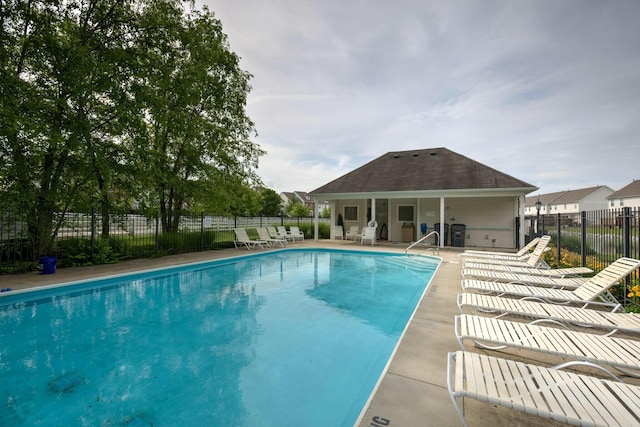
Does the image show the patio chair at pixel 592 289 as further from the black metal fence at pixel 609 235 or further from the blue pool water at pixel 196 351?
the blue pool water at pixel 196 351

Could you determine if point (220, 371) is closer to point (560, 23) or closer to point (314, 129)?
point (560, 23)

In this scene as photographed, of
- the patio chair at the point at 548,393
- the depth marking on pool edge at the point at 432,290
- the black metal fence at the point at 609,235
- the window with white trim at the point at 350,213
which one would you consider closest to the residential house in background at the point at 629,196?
the window with white trim at the point at 350,213

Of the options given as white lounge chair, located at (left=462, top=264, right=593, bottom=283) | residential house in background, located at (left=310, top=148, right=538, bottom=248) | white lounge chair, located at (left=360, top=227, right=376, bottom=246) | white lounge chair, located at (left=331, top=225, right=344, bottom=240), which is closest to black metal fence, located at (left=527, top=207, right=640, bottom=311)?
white lounge chair, located at (left=462, top=264, right=593, bottom=283)

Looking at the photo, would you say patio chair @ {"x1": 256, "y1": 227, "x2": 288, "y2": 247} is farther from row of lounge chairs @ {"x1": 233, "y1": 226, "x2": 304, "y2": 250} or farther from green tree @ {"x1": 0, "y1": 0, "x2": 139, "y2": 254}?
green tree @ {"x1": 0, "y1": 0, "x2": 139, "y2": 254}

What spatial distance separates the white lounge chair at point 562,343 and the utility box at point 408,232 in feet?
44.6

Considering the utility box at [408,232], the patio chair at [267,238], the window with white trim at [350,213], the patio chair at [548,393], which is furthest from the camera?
the window with white trim at [350,213]

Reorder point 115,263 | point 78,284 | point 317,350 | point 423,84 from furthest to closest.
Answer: point 423,84 < point 115,263 < point 78,284 < point 317,350

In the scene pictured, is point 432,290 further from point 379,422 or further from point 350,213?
point 350,213

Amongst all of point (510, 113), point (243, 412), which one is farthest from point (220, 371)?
point (510, 113)

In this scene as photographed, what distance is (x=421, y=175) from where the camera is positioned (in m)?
15.7

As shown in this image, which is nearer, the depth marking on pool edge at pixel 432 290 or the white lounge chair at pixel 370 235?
the depth marking on pool edge at pixel 432 290

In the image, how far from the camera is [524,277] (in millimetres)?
5523

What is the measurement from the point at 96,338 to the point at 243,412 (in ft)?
10.2

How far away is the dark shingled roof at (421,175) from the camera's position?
13.4 meters
